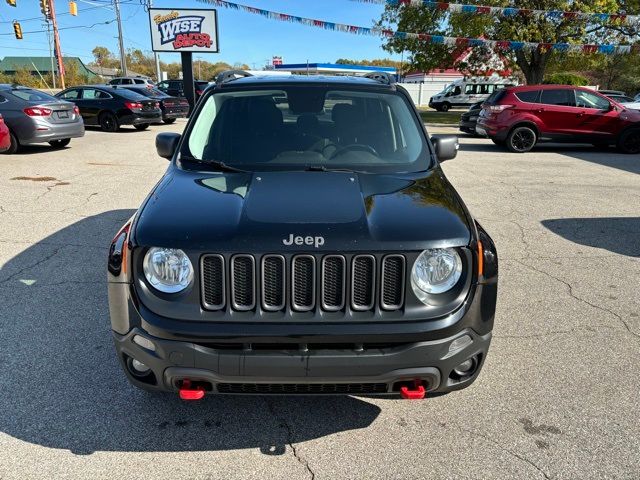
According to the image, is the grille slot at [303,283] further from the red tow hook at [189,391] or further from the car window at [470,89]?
the car window at [470,89]

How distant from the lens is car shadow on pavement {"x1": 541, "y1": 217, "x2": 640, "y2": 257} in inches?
237

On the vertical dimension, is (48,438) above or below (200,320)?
below

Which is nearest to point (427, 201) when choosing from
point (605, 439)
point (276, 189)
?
point (276, 189)

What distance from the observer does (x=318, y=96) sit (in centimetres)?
379

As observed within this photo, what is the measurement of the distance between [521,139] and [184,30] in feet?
64.0

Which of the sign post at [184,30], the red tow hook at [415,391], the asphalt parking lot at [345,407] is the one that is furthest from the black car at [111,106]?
the red tow hook at [415,391]

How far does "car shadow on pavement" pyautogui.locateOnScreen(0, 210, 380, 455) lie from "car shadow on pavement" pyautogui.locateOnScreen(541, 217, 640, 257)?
4.42 metres

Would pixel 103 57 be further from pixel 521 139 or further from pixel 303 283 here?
pixel 303 283

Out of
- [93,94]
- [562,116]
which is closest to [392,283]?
[562,116]

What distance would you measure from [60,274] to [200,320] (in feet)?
10.4

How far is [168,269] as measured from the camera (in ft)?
7.83

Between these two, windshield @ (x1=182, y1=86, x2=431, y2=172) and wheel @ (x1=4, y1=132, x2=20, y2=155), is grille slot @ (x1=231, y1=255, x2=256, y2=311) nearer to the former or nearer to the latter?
windshield @ (x1=182, y1=86, x2=431, y2=172)

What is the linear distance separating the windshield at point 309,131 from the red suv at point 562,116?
1135 cm

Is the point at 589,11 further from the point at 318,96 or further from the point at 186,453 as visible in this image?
the point at 186,453
